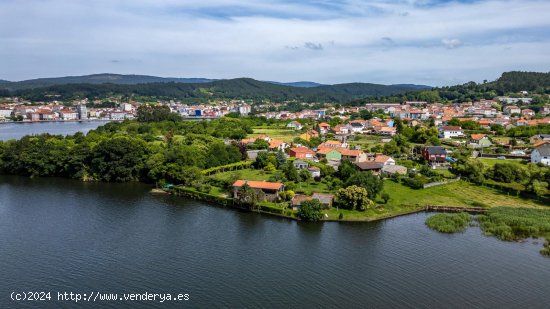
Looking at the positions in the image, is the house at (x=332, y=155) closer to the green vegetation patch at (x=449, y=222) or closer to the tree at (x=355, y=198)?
the tree at (x=355, y=198)

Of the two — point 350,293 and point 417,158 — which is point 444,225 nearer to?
point 350,293

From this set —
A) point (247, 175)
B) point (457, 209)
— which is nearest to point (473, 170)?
point (457, 209)

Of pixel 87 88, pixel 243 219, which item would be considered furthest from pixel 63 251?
pixel 87 88

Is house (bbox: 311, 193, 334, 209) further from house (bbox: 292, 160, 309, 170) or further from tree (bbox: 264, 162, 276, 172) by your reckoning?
house (bbox: 292, 160, 309, 170)

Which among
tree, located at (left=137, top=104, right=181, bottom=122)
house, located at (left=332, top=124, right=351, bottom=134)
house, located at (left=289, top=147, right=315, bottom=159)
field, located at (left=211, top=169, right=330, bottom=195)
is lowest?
field, located at (left=211, top=169, right=330, bottom=195)

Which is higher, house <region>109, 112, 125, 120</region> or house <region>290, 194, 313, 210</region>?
house <region>109, 112, 125, 120</region>

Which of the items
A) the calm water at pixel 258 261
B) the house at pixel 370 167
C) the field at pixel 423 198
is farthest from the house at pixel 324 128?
the calm water at pixel 258 261

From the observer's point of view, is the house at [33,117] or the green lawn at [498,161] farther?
the house at [33,117]

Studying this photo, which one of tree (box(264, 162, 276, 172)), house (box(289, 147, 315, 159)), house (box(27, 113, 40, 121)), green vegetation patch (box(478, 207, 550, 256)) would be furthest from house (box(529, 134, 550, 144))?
house (box(27, 113, 40, 121))
